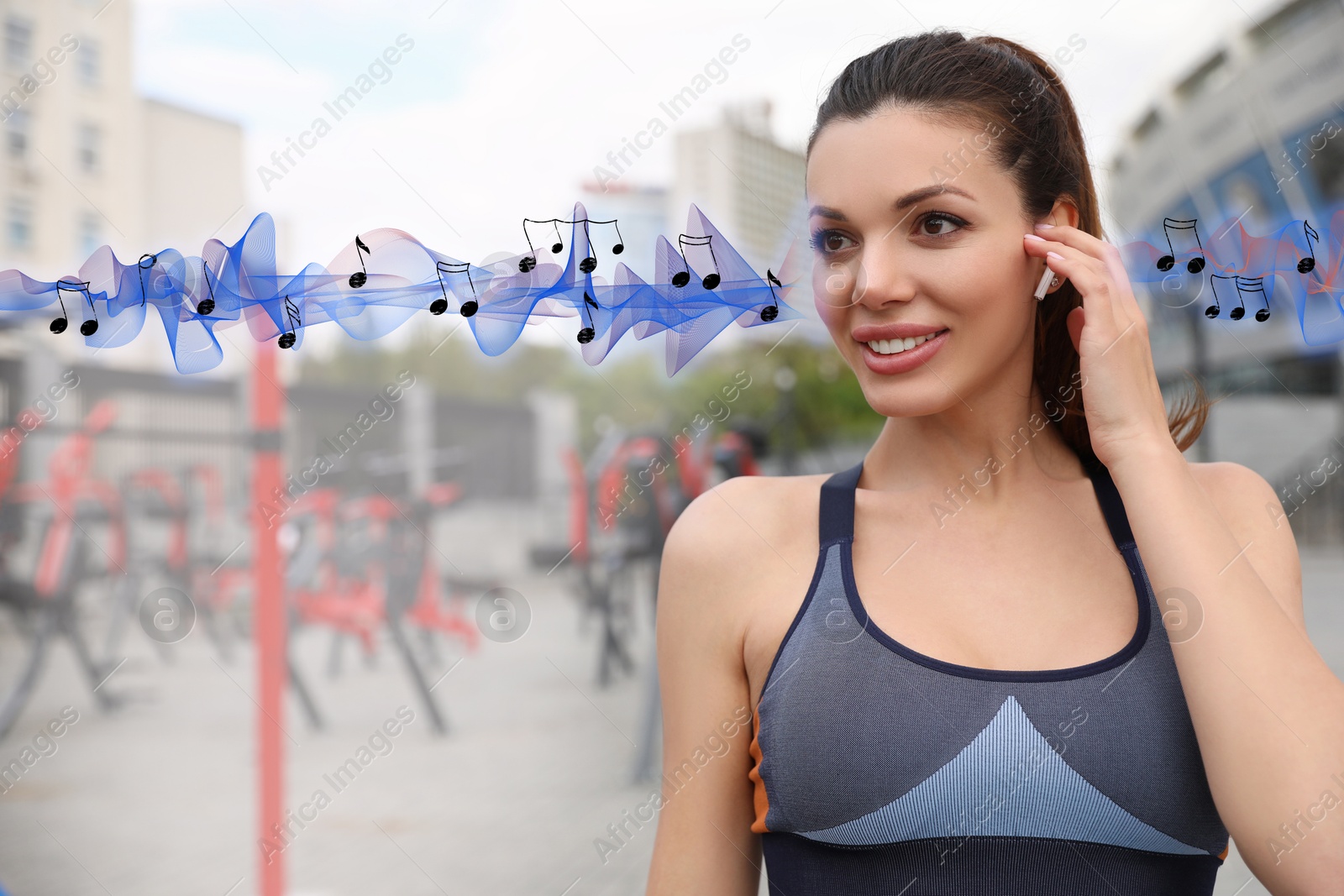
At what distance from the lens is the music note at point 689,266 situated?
118cm

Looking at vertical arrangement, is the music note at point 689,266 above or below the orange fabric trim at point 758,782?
above

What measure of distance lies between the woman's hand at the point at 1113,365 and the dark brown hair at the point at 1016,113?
0.36 ft

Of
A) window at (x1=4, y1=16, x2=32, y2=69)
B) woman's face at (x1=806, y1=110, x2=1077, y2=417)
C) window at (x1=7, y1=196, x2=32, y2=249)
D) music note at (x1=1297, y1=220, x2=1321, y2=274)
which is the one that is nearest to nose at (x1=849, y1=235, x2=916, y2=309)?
woman's face at (x1=806, y1=110, x2=1077, y2=417)

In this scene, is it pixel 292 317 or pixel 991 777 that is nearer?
pixel 991 777

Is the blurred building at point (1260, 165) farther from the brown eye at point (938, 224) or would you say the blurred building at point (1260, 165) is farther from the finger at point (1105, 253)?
the brown eye at point (938, 224)

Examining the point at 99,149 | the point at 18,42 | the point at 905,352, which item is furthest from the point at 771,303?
the point at 99,149

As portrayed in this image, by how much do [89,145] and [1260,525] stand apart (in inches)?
1014

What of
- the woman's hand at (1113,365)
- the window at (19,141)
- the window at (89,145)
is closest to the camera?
the woman's hand at (1113,365)

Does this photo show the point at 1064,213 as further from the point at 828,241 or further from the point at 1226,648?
the point at 1226,648

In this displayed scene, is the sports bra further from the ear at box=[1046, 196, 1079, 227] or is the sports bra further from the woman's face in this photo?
the ear at box=[1046, 196, 1079, 227]

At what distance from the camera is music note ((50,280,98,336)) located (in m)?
1.08

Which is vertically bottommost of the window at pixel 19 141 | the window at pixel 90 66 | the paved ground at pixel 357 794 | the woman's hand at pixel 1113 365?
the paved ground at pixel 357 794

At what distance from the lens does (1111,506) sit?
118 cm

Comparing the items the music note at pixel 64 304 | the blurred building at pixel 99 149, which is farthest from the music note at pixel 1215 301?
the blurred building at pixel 99 149
